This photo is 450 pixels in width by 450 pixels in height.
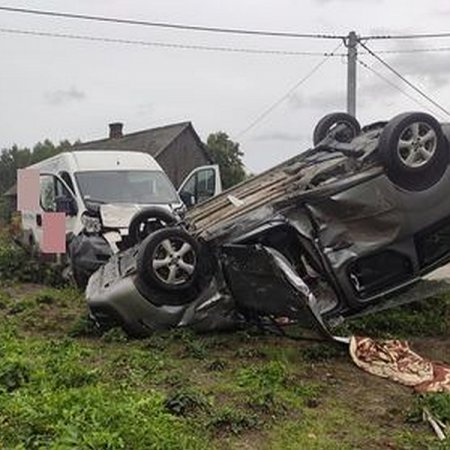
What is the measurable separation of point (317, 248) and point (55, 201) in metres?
7.11

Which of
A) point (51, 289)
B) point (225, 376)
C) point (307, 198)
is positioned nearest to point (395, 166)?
point (307, 198)

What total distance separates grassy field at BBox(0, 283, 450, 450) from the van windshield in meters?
4.39

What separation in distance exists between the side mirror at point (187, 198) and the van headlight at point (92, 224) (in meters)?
2.08

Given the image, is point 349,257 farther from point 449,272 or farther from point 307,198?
point 449,272

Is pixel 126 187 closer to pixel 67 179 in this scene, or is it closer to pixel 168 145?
pixel 67 179

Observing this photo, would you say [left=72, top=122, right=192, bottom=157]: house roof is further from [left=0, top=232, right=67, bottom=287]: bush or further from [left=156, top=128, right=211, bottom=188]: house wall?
[left=0, top=232, right=67, bottom=287]: bush

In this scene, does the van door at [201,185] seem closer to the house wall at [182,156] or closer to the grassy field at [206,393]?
the grassy field at [206,393]

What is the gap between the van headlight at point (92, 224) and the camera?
1088cm

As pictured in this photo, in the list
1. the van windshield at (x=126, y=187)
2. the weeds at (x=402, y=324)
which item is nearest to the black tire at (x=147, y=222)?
the weeds at (x=402, y=324)

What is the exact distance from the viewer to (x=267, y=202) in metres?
7.17

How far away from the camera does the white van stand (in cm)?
1228

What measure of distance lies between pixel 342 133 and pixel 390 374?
10.3 ft

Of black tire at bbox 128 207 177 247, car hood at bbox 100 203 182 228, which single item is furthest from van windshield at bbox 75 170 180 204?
black tire at bbox 128 207 177 247

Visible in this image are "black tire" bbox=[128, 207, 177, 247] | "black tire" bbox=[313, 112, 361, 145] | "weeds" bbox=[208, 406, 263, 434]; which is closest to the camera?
"weeds" bbox=[208, 406, 263, 434]
